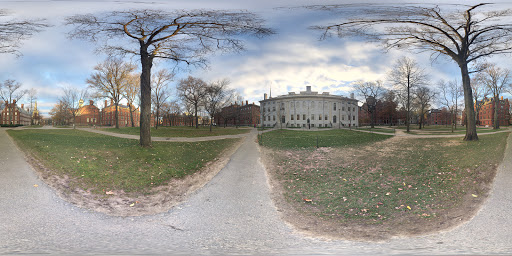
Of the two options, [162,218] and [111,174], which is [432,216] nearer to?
[162,218]

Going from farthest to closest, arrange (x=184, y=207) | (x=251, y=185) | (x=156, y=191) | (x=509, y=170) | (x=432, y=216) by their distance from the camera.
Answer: (x=509, y=170)
(x=251, y=185)
(x=156, y=191)
(x=184, y=207)
(x=432, y=216)

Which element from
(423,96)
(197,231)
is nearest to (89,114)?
(197,231)

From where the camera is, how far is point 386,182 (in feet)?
15.5

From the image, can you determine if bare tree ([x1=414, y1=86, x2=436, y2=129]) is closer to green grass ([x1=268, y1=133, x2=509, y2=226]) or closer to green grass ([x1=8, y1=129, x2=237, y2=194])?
green grass ([x1=268, y1=133, x2=509, y2=226])

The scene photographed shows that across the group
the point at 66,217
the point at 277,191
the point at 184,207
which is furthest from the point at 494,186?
the point at 66,217

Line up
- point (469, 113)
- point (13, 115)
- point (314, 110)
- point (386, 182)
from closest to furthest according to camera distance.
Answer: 1. point (386, 182)
2. point (469, 113)
3. point (13, 115)
4. point (314, 110)

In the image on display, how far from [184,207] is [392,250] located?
9.51 ft

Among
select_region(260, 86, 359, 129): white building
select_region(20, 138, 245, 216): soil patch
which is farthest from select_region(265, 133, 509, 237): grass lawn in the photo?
select_region(260, 86, 359, 129): white building

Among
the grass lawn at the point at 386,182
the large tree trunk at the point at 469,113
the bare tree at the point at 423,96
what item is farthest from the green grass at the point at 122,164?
the bare tree at the point at 423,96

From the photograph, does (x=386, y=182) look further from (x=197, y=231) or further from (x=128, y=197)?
(x=128, y=197)

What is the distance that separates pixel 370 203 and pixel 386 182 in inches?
52.0

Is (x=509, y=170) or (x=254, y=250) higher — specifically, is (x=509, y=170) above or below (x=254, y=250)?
above

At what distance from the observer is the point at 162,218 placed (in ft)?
10.2

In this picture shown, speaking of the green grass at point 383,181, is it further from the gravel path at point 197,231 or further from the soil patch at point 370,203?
the gravel path at point 197,231
